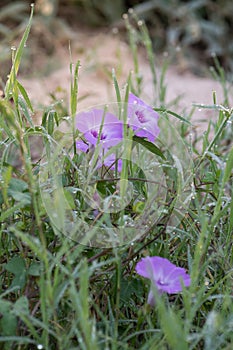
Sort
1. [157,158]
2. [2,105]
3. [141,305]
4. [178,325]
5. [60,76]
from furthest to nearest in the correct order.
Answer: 1. [60,76]
2. [157,158]
3. [141,305]
4. [2,105]
5. [178,325]

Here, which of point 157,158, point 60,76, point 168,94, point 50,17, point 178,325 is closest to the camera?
point 178,325

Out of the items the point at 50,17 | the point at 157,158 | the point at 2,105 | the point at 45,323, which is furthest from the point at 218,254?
the point at 50,17

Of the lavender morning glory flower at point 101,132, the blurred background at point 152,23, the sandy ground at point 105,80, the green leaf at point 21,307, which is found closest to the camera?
the green leaf at point 21,307

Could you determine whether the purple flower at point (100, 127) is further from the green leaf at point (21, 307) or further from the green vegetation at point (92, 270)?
the green leaf at point (21, 307)

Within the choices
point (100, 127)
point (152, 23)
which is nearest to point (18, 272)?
point (100, 127)

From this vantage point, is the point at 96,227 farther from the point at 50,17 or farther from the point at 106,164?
the point at 50,17

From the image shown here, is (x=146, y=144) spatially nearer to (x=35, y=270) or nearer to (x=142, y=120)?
(x=142, y=120)

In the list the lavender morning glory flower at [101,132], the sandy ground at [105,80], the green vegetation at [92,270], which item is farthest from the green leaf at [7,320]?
the sandy ground at [105,80]
